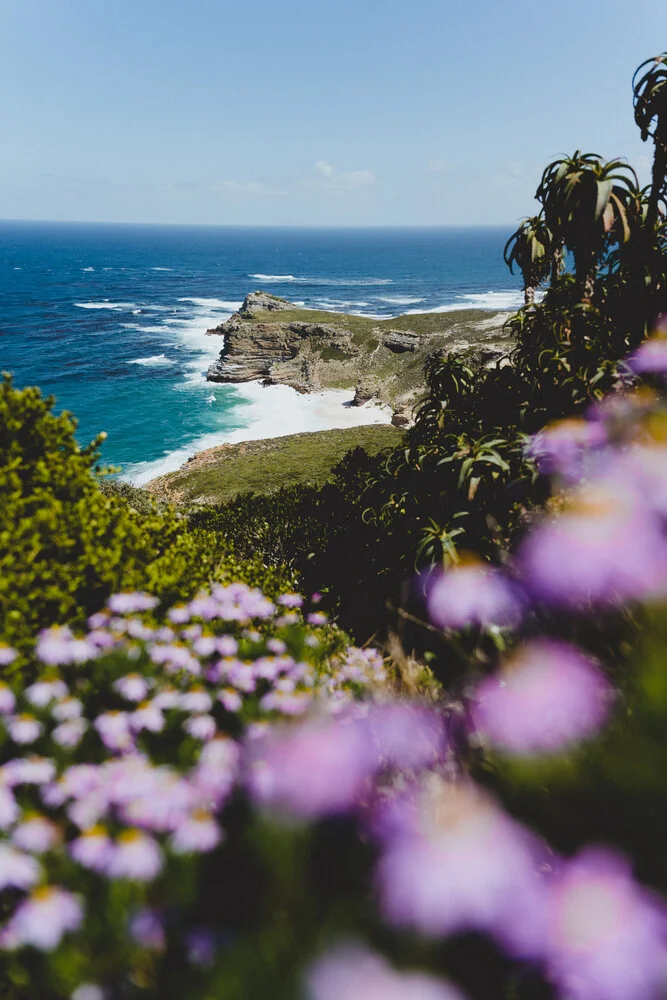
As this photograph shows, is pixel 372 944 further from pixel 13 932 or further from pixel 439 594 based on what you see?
pixel 439 594

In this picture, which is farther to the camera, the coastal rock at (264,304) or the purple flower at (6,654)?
the coastal rock at (264,304)

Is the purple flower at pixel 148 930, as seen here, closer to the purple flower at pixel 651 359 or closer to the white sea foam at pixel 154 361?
the purple flower at pixel 651 359

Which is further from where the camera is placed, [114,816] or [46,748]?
[46,748]

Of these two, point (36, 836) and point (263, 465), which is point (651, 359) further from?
point (263, 465)

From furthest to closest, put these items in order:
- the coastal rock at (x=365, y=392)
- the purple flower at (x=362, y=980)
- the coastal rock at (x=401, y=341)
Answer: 1. the coastal rock at (x=401, y=341)
2. the coastal rock at (x=365, y=392)
3. the purple flower at (x=362, y=980)

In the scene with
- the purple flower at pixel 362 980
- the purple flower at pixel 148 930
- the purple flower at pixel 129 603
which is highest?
the purple flower at pixel 362 980

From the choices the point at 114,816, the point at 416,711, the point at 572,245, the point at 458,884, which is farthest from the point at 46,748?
the point at 572,245

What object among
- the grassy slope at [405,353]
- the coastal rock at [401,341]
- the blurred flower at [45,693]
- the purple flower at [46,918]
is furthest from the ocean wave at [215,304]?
the purple flower at [46,918]
